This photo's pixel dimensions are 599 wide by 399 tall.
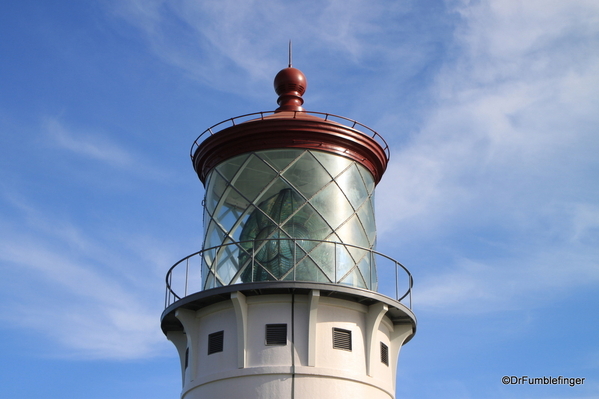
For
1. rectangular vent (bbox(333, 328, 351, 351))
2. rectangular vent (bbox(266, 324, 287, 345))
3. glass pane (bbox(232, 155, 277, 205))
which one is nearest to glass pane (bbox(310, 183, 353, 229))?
glass pane (bbox(232, 155, 277, 205))

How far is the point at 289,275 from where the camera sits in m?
16.1

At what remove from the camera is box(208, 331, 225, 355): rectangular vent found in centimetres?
1627

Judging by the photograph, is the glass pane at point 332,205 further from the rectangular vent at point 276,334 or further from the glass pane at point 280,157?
the rectangular vent at point 276,334

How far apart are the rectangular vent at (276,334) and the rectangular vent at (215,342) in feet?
3.17

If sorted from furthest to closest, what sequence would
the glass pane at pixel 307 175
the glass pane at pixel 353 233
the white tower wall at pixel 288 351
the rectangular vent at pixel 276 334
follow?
the glass pane at pixel 307 175 < the glass pane at pixel 353 233 < the rectangular vent at pixel 276 334 < the white tower wall at pixel 288 351

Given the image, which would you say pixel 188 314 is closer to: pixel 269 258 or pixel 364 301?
pixel 269 258

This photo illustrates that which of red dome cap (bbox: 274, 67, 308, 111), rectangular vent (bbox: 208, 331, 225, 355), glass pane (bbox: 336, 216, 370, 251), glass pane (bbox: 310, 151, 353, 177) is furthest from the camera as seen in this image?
red dome cap (bbox: 274, 67, 308, 111)

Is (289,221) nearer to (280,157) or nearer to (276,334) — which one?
(280,157)

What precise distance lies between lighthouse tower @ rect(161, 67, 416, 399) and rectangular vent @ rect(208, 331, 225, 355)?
2 centimetres

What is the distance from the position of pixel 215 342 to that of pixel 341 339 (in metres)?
2.42

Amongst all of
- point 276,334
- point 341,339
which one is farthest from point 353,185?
point 276,334

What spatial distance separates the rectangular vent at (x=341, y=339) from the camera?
52.5 ft

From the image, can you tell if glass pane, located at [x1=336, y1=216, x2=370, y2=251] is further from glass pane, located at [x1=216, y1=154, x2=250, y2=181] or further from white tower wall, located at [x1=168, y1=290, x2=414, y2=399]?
glass pane, located at [x1=216, y1=154, x2=250, y2=181]

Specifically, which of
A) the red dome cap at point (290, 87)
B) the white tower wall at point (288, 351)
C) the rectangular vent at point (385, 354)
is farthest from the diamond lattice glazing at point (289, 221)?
the red dome cap at point (290, 87)
